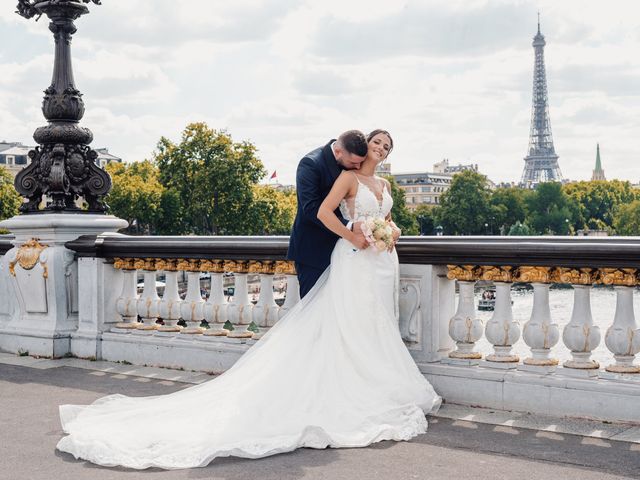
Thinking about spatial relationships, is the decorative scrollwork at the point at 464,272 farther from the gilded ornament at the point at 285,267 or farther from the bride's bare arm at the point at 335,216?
the gilded ornament at the point at 285,267

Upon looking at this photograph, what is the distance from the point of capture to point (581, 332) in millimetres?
6422

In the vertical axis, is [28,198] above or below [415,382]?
above

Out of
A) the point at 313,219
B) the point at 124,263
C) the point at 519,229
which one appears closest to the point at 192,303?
the point at 124,263

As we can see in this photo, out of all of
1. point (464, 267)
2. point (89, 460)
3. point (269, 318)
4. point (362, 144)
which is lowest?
point (89, 460)

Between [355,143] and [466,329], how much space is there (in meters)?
1.71

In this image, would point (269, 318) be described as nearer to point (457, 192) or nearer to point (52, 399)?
point (52, 399)

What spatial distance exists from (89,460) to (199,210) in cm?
6822

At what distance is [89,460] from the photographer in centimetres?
554

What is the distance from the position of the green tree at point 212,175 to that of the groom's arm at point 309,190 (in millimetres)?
65040

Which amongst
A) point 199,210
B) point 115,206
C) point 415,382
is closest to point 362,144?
point 415,382

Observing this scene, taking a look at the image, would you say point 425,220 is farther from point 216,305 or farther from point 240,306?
point 240,306

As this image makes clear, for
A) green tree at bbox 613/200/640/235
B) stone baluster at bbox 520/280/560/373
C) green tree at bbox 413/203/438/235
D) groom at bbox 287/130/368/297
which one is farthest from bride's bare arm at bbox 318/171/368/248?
green tree at bbox 413/203/438/235

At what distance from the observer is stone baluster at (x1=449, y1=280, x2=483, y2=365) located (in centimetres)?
700

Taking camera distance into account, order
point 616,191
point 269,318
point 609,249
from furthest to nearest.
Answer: point 616,191
point 269,318
point 609,249
